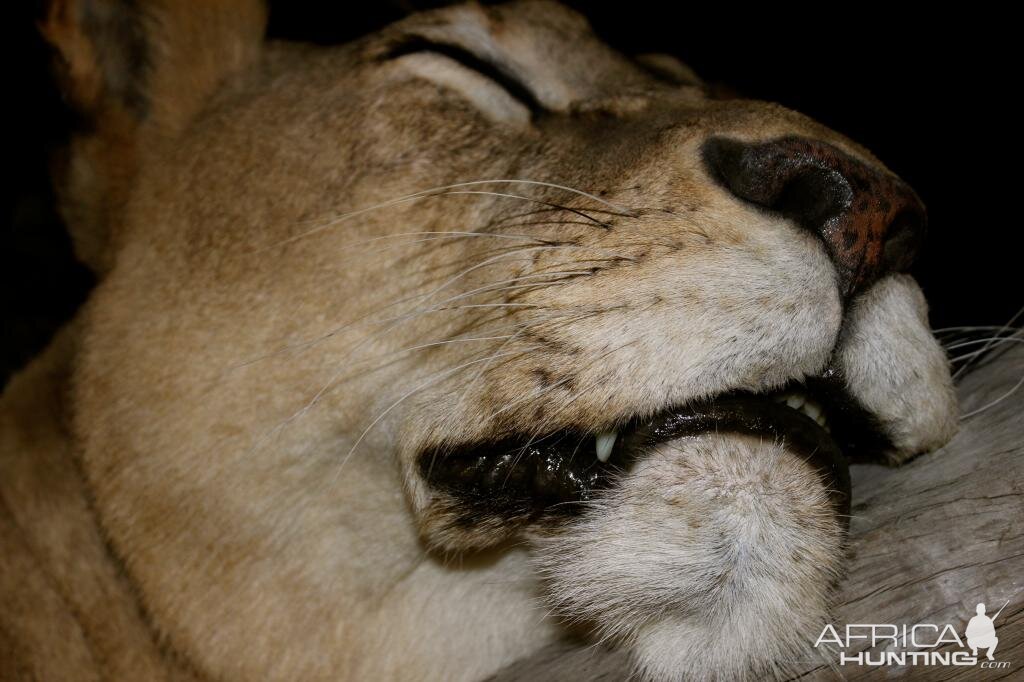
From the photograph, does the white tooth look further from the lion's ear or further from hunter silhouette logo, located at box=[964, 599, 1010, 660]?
the lion's ear

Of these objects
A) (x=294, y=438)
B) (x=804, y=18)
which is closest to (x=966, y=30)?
(x=804, y=18)

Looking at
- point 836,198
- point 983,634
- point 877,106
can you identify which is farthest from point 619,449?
point 877,106

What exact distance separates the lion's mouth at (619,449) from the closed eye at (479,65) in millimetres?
1204

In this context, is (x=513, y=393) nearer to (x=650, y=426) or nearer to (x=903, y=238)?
(x=650, y=426)

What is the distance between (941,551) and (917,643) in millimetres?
188

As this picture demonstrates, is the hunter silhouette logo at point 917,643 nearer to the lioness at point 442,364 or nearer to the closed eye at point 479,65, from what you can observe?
the lioness at point 442,364

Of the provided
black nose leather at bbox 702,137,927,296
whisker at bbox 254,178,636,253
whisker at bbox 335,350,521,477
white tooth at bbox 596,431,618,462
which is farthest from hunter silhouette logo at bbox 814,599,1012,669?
whisker at bbox 254,178,636,253

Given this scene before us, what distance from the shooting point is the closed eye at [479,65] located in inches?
107

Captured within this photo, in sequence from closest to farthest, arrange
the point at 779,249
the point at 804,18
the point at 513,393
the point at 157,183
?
1. the point at 779,249
2. the point at 513,393
3. the point at 157,183
4. the point at 804,18

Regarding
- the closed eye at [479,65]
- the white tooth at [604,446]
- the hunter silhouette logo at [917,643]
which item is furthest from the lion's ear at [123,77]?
the hunter silhouette logo at [917,643]

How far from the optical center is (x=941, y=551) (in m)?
1.82

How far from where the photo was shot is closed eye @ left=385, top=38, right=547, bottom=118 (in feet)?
8.88

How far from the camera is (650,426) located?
178 cm

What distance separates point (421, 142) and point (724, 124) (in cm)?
83
